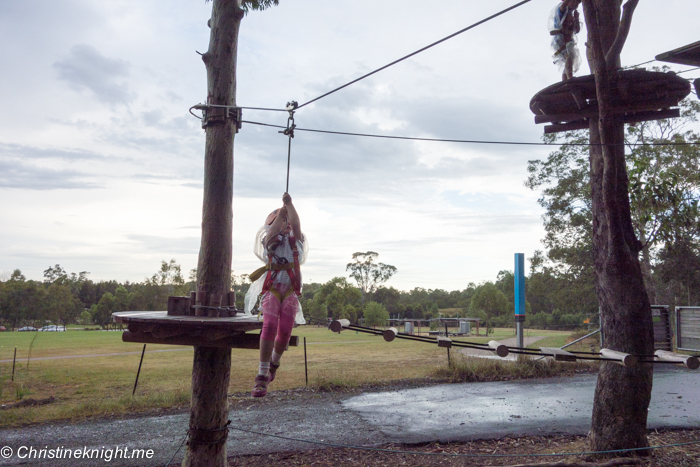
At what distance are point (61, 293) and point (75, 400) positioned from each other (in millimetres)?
68026

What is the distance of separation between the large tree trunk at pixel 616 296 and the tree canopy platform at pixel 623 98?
0.24 metres

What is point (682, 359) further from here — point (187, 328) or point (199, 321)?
point (187, 328)

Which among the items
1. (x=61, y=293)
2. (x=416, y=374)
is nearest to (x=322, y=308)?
(x=61, y=293)

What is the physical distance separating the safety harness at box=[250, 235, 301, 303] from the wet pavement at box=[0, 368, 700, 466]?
137 inches

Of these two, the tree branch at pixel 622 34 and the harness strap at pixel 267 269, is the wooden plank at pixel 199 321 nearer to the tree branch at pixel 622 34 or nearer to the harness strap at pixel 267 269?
the harness strap at pixel 267 269

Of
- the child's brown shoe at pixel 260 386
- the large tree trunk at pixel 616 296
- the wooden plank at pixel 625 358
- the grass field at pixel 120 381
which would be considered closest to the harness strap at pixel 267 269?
the child's brown shoe at pixel 260 386

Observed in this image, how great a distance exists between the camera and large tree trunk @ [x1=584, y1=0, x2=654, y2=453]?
568 cm

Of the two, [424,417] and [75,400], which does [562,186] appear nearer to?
[424,417]

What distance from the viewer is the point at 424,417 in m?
8.55

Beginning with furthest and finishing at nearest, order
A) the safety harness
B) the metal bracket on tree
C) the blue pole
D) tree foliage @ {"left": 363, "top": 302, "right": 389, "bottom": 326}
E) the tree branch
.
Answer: tree foliage @ {"left": 363, "top": 302, "right": 389, "bottom": 326}
the blue pole
the tree branch
the metal bracket on tree
the safety harness

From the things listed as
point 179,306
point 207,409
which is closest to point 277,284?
point 179,306

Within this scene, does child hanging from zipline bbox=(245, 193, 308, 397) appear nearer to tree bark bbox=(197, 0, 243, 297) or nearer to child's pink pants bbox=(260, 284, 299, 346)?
child's pink pants bbox=(260, 284, 299, 346)

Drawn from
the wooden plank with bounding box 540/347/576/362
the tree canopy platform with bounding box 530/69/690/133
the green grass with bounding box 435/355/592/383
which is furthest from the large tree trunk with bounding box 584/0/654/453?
the green grass with bounding box 435/355/592/383

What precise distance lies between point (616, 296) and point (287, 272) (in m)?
4.11
